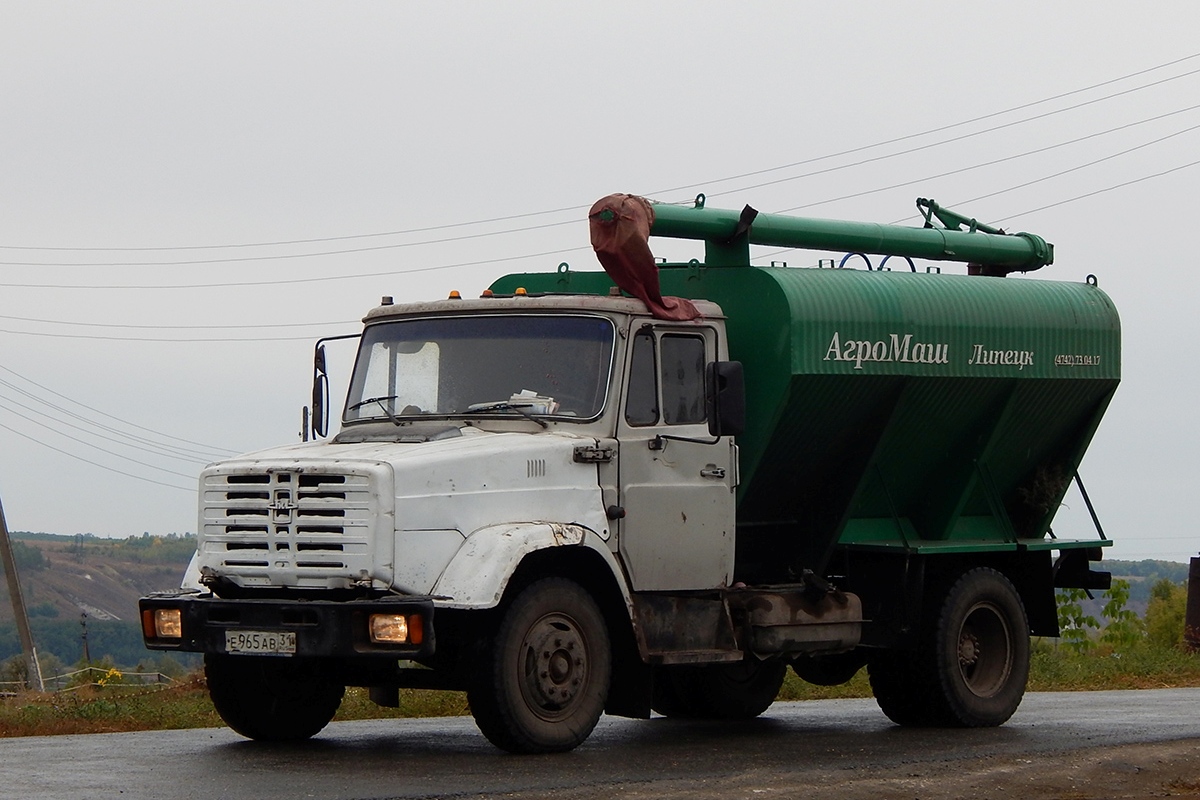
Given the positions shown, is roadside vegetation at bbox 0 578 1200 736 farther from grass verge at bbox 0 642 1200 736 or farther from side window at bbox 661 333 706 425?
side window at bbox 661 333 706 425

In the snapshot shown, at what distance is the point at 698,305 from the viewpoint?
41.9 ft

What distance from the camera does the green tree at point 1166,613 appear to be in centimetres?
2903

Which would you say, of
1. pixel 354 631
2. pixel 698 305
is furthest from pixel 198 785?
pixel 698 305

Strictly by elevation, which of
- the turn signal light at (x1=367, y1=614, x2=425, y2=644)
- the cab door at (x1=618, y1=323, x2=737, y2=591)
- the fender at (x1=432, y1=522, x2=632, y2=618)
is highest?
the cab door at (x1=618, y1=323, x2=737, y2=591)

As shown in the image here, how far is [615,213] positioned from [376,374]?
1.89m

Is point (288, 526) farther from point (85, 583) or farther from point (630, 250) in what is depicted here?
point (85, 583)

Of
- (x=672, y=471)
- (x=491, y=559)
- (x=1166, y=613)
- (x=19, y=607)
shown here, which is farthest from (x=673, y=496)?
(x=1166, y=613)

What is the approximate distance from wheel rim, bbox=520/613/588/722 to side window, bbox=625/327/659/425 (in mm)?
1445

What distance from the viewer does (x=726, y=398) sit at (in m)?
12.1

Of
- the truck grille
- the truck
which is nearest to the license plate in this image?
the truck

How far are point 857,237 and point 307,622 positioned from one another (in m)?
6.12

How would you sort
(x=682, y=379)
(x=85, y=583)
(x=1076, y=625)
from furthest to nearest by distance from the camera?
(x=85, y=583), (x=1076, y=625), (x=682, y=379)

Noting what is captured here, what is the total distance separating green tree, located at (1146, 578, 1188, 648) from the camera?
2903 centimetres

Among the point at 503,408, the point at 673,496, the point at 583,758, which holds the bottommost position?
the point at 583,758
